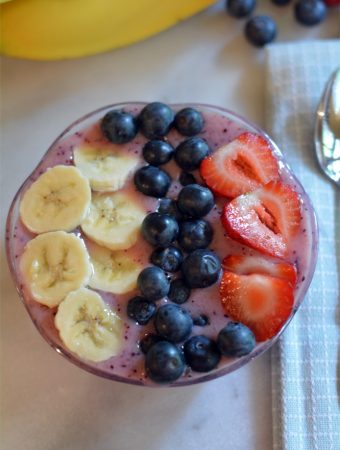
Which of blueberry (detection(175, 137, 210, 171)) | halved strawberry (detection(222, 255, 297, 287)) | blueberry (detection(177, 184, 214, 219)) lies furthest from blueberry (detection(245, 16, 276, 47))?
halved strawberry (detection(222, 255, 297, 287))

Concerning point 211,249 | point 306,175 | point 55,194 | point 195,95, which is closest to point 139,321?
point 211,249

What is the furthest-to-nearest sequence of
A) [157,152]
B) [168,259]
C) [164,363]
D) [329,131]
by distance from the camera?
[329,131], [157,152], [168,259], [164,363]

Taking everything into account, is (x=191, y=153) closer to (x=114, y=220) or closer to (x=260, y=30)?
(x=114, y=220)

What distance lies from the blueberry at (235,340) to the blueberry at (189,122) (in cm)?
48

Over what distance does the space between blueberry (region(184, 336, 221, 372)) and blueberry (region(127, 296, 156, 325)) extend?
10cm

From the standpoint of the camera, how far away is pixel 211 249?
4.26 ft

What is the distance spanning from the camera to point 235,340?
116cm

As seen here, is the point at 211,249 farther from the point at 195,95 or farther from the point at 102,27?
the point at 102,27

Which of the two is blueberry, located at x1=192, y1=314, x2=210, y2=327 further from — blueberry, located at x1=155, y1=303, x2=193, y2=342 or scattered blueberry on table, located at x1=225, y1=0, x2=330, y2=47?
scattered blueberry on table, located at x1=225, y1=0, x2=330, y2=47

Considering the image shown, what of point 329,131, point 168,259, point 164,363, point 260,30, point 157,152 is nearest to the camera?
point 164,363

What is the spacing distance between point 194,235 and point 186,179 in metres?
0.16

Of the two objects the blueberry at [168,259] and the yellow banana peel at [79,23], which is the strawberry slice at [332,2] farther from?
the blueberry at [168,259]

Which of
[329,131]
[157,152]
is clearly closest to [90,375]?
[157,152]

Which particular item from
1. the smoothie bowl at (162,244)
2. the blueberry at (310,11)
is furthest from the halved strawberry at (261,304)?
the blueberry at (310,11)
